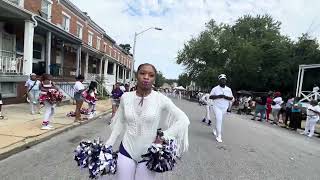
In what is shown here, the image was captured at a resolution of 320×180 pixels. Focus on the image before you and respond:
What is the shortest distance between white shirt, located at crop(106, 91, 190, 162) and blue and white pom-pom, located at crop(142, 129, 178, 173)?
14 cm

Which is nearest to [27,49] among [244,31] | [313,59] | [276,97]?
[276,97]

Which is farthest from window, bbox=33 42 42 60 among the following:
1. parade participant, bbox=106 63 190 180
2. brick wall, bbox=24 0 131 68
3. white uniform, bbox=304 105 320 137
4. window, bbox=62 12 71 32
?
parade participant, bbox=106 63 190 180

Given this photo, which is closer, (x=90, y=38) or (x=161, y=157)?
(x=161, y=157)

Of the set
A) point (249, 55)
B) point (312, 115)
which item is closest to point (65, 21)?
point (312, 115)

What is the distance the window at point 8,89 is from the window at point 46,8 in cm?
697

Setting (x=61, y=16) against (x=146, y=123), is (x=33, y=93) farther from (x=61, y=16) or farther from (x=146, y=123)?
(x=61, y=16)

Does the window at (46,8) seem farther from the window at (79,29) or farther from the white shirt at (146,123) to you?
the white shirt at (146,123)

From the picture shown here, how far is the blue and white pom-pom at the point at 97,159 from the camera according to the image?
362 centimetres

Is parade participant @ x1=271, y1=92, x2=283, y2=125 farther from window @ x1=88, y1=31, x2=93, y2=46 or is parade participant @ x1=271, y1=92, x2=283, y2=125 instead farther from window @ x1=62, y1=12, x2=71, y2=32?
window @ x1=88, y1=31, x2=93, y2=46

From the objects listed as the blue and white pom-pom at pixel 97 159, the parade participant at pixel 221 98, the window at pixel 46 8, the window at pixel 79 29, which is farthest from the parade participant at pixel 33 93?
the window at pixel 79 29

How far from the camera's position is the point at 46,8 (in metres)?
26.1

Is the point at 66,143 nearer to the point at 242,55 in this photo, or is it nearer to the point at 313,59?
the point at 313,59

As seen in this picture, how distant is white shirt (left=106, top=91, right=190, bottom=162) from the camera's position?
3832 mm

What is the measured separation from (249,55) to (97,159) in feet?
165
